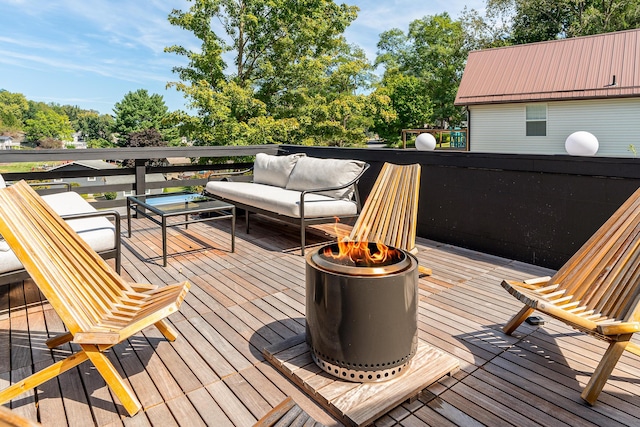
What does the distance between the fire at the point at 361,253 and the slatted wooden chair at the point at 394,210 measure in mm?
1189

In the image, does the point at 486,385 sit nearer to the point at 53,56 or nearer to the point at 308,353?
the point at 308,353

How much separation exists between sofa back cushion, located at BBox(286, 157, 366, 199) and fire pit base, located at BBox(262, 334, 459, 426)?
2365mm

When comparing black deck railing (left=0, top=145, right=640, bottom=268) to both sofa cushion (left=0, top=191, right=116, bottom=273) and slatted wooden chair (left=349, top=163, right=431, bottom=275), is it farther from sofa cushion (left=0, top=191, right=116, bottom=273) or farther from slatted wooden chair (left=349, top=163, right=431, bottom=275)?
sofa cushion (left=0, top=191, right=116, bottom=273)

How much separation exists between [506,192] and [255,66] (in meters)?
13.9

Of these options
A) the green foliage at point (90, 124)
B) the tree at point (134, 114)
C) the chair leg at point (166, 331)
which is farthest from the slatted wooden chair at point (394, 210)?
the green foliage at point (90, 124)

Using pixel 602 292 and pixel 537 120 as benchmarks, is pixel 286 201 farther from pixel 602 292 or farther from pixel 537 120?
pixel 537 120

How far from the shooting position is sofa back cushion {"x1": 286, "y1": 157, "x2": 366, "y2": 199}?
4.22 metres

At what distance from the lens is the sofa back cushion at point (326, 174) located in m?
4.22

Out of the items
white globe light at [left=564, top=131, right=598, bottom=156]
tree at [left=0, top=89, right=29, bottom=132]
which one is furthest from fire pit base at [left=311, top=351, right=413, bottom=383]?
tree at [left=0, top=89, right=29, bottom=132]

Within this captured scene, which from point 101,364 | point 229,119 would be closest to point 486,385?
point 101,364

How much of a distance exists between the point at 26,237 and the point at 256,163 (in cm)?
379

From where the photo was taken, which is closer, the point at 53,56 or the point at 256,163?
the point at 256,163

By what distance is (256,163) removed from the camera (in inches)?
212

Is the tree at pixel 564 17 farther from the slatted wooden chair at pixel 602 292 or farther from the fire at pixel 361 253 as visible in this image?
the fire at pixel 361 253
